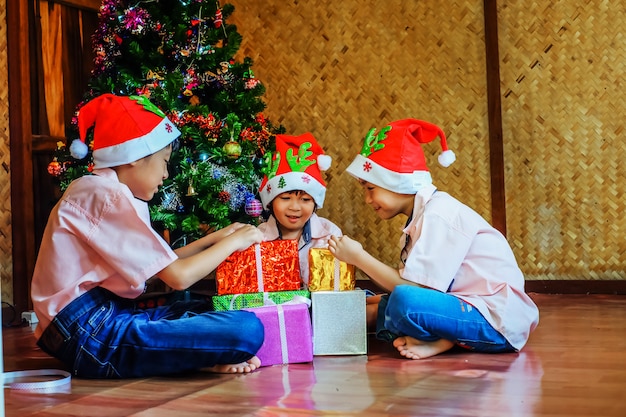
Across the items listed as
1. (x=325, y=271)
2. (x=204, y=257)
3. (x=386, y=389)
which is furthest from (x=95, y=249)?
(x=386, y=389)

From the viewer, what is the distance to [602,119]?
3777 mm

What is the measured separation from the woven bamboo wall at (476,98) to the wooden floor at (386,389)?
1408 mm

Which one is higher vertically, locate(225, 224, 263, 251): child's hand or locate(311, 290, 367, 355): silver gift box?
locate(225, 224, 263, 251): child's hand

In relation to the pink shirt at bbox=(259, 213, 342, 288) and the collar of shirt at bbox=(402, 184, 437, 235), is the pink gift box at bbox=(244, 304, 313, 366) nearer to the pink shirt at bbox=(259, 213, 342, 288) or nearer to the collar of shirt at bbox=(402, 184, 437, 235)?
the collar of shirt at bbox=(402, 184, 437, 235)

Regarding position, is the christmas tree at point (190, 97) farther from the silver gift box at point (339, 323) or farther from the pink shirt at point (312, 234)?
the silver gift box at point (339, 323)

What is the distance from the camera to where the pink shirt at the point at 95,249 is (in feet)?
6.85

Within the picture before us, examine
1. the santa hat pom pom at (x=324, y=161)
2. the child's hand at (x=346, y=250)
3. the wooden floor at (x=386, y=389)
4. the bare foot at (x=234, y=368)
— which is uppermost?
the santa hat pom pom at (x=324, y=161)

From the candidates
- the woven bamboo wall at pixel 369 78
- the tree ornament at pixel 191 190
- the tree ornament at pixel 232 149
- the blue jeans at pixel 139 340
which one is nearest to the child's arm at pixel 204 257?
the blue jeans at pixel 139 340

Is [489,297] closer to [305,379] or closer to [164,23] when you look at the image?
[305,379]

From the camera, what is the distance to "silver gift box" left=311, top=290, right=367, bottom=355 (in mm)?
2414

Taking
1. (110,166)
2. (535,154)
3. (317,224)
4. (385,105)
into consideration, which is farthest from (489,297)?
(385,105)

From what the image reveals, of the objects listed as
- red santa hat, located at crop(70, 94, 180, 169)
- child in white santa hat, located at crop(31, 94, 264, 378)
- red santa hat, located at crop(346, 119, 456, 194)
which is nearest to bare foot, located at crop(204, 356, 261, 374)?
child in white santa hat, located at crop(31, 94, 264, 378)

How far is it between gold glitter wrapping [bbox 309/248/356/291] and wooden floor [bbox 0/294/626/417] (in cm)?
23

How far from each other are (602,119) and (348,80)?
1.37m
